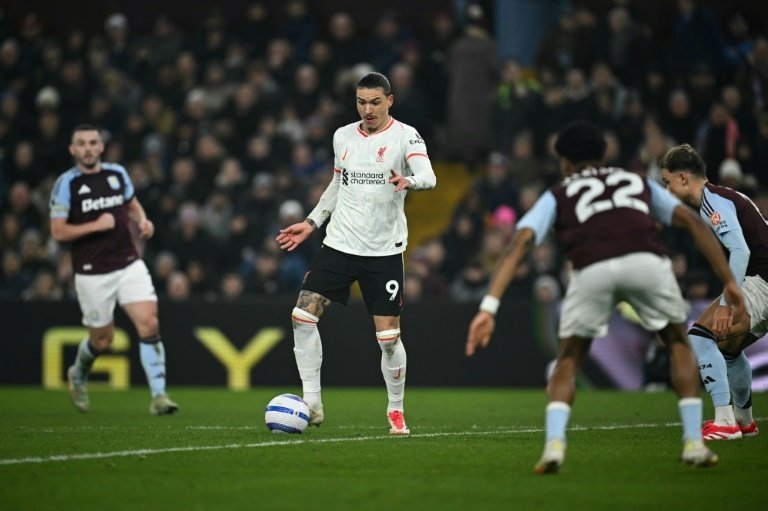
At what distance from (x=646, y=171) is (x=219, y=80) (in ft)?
26.6

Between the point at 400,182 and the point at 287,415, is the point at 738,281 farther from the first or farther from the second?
the point at 287,415

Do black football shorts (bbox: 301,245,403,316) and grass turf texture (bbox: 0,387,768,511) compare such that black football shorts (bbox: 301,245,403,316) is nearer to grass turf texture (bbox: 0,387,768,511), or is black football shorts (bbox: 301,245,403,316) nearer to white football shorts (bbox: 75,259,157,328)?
grass turf texture (bbox: 0,387,768,511)

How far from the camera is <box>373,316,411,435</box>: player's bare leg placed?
10.5m

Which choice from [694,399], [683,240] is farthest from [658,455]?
[683,240]

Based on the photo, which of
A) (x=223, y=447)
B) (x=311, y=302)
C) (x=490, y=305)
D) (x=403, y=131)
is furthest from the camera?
(x=403, y=131)

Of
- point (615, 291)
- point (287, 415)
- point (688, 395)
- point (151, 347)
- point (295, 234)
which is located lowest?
point (287, 415)

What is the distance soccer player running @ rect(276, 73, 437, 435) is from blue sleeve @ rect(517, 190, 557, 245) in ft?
9.34

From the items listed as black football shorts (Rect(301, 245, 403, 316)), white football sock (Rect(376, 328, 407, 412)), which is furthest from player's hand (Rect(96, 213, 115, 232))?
white football sock (Rect(376, 328, 407, 412))

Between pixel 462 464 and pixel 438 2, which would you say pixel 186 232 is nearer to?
pixel 438 2

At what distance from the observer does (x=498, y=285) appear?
7453 millimetres

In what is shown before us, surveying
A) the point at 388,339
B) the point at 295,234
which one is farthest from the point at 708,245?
the point at 295,234

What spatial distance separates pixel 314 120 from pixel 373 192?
1133cm

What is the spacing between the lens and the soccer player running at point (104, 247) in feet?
42.8

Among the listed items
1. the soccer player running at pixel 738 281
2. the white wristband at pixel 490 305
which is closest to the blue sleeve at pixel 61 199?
the soccer player running at pixel 738 281
